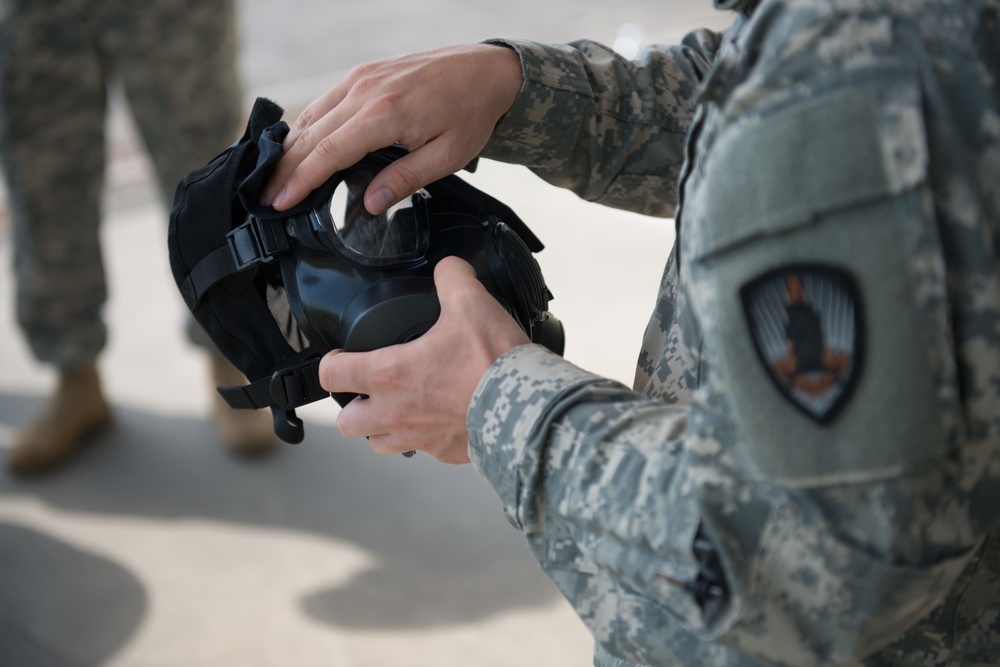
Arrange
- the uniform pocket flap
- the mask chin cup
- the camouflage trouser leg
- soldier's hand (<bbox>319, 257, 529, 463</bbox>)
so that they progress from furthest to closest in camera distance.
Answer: the camouflage trouser leg, the mask chin cup, soldier's hand (<bbox>319, 257, 529, 463</bbox>), the uniform pocket flap

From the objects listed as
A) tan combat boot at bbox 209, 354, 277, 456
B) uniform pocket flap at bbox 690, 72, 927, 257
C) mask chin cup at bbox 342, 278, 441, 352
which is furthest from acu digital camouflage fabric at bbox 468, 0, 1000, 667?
tan combat boot at bbox 209, 354, 277, 456

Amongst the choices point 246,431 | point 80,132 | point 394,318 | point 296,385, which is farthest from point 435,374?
point 80,132

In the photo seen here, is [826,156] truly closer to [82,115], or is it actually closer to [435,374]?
[435,374]

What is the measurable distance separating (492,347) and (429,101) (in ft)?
0.85

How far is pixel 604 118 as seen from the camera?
86 centimetres

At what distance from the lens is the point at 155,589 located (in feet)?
5.33

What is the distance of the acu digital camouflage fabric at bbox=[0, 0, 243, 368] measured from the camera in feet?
5.87

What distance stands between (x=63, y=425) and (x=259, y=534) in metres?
0.54

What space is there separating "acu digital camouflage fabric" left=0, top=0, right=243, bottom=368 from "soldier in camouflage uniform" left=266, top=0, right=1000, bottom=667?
1.54m

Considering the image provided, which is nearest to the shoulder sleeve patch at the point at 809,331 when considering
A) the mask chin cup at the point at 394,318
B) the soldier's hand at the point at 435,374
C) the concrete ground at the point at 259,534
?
the soldier's hand at the point at 435,374

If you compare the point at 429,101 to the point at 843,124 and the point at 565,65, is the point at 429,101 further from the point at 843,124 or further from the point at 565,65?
the point at 843,124

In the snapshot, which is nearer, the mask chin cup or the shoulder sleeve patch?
the shoulder sleeve patch

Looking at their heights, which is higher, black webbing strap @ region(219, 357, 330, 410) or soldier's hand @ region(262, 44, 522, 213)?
soldier's hand @ region(262, 44, 522, 213)

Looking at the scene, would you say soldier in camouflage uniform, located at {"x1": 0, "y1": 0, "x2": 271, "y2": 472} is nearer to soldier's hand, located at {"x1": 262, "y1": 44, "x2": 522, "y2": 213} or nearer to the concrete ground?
the concrete ground
